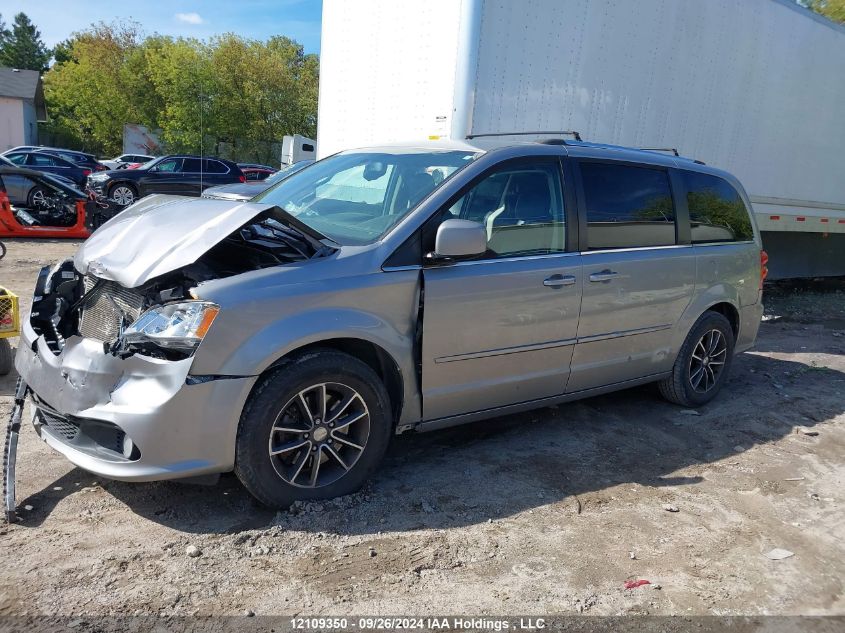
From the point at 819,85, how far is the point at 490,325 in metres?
9.11

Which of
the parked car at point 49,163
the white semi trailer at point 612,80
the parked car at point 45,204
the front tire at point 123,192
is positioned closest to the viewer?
the white semi trailer at point 612,80

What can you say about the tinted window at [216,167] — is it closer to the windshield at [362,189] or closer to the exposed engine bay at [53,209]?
the exposed engine bay at [53,209]

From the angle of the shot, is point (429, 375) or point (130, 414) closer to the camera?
point (130, 414)

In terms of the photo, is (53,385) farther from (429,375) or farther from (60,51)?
(60,51)

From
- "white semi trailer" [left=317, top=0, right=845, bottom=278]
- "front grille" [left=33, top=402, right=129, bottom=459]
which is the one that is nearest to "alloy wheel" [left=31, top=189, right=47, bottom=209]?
"white semi trailer" [left=317, top=0, right=845, bottom=278]

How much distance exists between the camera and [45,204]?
13.0 m

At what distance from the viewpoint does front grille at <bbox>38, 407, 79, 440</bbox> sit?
10.6ft

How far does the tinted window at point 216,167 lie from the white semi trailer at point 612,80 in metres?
13.2

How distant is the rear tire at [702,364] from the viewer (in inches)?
203

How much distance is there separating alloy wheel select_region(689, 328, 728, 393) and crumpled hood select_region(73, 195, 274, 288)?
3.66 m

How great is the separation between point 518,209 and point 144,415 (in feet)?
7.78

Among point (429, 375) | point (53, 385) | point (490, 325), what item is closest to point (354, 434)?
point (429, 375)

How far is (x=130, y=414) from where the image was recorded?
116 inches

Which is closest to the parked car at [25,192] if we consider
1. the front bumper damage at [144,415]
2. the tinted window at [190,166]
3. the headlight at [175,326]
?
the tinted window at [190,166]
